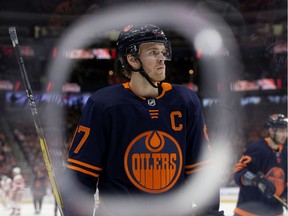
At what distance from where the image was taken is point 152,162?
1584 mm

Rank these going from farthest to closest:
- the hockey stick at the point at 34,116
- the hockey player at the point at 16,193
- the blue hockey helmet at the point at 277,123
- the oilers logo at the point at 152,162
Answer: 1. the hockey player at the point at 16,193
2. the blue hockey helmet at the point at 277,123
3. the hockey stick at the point at 34,116
4. the oilers logo at the point at 152,162

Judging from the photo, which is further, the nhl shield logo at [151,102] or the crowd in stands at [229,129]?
the crowd in stands at [229,129]

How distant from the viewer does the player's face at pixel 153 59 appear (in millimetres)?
1633

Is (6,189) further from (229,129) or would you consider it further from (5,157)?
(229,129)

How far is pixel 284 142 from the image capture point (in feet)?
13.6

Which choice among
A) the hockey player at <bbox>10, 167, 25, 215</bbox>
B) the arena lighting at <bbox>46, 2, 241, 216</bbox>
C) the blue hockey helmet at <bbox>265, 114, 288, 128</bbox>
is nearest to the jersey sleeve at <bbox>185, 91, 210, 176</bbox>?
the blue hockey helmet at <bbox>265, 114, 288, 128</bbox>

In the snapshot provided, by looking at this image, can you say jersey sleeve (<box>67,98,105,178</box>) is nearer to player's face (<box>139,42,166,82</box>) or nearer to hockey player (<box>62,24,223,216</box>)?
hockey player (<box>62,24,223,216</box>)

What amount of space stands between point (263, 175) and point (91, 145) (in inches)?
96.3

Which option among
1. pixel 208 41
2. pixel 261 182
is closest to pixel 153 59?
pixel 261 182

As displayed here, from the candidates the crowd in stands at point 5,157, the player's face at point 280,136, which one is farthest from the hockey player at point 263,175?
the crowd in stands at point 5,157

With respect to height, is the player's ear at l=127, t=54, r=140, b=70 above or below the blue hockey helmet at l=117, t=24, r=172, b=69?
below

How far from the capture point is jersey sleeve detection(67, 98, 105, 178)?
5.23 feet

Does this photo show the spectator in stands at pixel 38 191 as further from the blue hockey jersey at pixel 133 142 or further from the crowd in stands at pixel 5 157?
the blue hockey jersey at pixel 133 142

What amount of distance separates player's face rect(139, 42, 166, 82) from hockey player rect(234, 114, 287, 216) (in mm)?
2210
